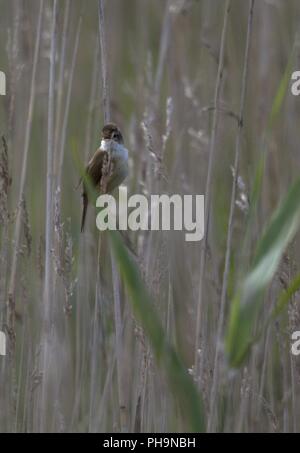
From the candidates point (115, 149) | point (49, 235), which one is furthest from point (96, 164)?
point (49, 235)

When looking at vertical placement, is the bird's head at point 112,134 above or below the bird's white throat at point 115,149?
above

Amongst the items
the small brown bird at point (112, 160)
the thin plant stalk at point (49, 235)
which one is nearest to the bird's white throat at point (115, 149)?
the small brown bird at point (112, 160)

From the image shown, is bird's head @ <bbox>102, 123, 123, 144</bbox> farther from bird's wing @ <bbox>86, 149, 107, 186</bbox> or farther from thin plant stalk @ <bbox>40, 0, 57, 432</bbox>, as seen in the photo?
thin plant stalk @ <bbox>40, 0, 57, 432</bbox>

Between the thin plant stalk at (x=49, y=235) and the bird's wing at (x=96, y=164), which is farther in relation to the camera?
the bird's wing at (x=96, y=164)

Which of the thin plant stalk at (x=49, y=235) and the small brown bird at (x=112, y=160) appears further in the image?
the small brown bird at (x=112, y=160)

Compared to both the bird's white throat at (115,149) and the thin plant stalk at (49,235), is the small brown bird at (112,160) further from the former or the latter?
the thin plant stalk at (49,235)

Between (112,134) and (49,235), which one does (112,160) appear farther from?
(49,235)

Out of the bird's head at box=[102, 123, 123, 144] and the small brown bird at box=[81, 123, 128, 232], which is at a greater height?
the bird's head at box=[102, 123, 123, 144]

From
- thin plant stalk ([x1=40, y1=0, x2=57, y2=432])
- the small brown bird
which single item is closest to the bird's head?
the small brown bird

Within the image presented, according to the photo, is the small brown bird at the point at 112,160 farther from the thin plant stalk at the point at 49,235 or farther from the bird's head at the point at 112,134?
the thin plant stalk at the point at 49,235

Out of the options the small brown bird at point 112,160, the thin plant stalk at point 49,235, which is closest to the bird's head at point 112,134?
the small brown bird at point 112,160

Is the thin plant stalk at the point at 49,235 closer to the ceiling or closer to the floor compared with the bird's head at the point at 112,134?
closer to the floor

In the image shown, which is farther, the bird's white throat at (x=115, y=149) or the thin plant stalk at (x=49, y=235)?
the bird's white throat at (x=115, y=149)

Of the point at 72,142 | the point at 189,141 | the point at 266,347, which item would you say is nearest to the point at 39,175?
the point at 189,141
